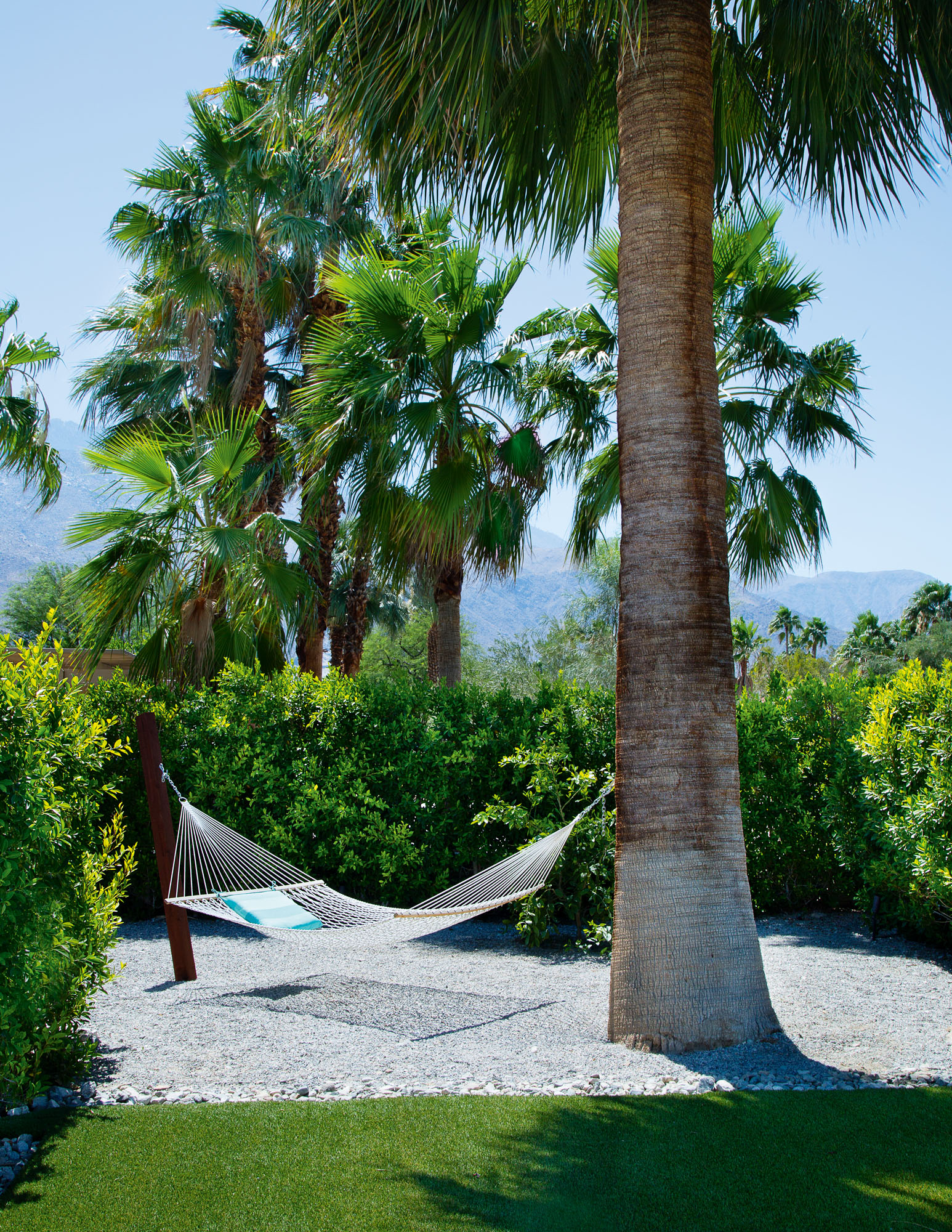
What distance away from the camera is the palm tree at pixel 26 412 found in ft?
33.4

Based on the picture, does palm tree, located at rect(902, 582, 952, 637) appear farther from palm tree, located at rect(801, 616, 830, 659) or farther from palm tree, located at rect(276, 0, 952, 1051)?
palm tree, located at rect(276, 0, 952, 1051)

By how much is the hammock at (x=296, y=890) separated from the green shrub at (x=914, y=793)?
1.84m

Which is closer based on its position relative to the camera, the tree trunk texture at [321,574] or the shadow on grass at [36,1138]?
the shadow on grass at [36,1138]

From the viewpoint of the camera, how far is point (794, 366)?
834cm

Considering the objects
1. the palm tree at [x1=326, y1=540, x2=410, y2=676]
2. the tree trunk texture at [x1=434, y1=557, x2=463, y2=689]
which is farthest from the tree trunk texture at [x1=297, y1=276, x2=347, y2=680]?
the tree trunk texture at [x1=434, y1=557, x2=463, y2=689]

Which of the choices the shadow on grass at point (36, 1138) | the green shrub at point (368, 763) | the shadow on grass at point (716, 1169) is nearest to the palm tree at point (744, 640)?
the green shrub at point (368, 763)

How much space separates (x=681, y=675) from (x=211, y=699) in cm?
491

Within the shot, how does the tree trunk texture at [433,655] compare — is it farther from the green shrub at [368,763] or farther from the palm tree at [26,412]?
the palm tree at [26,412]

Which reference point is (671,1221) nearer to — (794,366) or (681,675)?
(681,675)

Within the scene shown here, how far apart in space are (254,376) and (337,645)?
6.53 meters

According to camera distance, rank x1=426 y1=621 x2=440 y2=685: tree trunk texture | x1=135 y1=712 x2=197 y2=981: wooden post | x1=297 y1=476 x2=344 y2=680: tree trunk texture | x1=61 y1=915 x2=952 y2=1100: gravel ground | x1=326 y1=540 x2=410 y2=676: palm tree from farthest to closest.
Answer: x1=326 y1=540 x2=410 y2=676: palm tree < x1=297 y1=476 x2=344 y2=680: tree trunk texture < x1=426 y1=621 x2=440 y2=685: tree trunk texture < x1=135 y1=712 x2=197 y2=981: wooden post < x1=61 y1=915 x2=952 y2=1100: gravel ground

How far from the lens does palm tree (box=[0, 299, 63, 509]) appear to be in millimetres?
10195

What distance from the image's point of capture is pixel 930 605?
147 ft

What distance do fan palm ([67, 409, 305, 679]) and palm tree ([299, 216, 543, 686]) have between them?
0.90m
